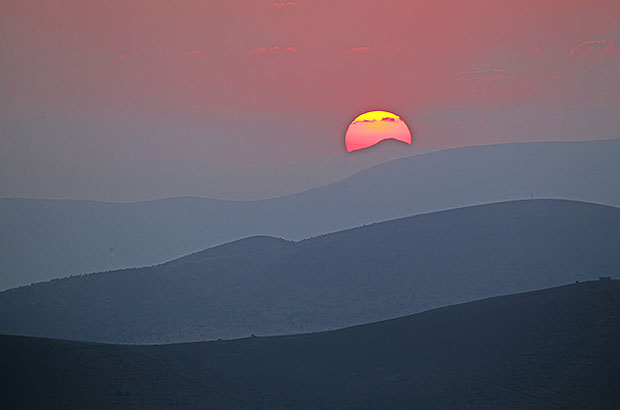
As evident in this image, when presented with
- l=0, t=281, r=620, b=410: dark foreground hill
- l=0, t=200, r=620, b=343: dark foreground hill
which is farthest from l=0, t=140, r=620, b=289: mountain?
l=0, t=281, r=620, b=410: dark foreground hill

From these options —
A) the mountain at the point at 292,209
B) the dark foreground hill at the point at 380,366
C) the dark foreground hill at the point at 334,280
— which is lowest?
the dark foreground hill at the point at 380,366

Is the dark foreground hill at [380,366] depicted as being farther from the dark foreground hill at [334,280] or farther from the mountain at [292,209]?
the mountain at [292,209]

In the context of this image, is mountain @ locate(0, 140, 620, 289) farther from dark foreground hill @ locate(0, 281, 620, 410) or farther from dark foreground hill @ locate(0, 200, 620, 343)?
dark foreground hill @ locate(0, 281, 620, 410)

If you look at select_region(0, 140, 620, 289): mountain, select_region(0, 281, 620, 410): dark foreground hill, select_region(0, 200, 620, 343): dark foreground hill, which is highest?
select_region(0, 140, 620, 289): mountain

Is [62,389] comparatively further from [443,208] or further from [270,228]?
[270,228]

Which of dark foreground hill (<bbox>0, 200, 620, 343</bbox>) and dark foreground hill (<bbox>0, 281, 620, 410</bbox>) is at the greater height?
dark foreground hill (<bbox>0, 200, 620, 343</bbox>)

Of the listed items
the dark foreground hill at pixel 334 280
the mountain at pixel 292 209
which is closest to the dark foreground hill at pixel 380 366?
the dark foreground hill at pixel 334 280
